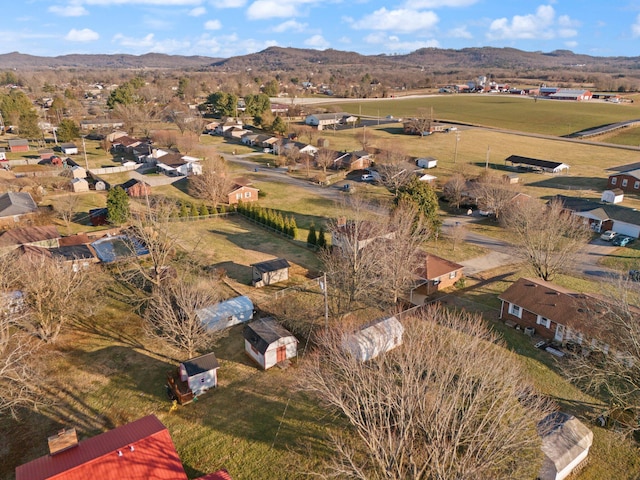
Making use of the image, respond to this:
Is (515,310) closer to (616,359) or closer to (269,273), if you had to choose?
(616,359)

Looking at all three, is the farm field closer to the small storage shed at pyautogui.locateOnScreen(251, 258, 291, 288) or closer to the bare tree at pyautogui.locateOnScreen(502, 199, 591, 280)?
the bare tree at pyautogui.locateOnScreen(502, 199, 591, 280)

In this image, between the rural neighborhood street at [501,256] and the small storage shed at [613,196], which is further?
the small storage shed at [613,196]

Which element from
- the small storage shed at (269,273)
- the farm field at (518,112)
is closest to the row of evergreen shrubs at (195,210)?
the small storage shed at (269,273)

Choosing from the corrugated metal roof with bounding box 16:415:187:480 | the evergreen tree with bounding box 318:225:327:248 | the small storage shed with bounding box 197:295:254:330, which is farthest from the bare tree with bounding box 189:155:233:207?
the corrugated metal roof with bounding box 16:415:187:480

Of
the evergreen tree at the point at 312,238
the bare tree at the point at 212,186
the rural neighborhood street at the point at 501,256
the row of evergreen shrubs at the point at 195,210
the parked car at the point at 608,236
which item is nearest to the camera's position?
the rural neighborhood street at the point at 501,256

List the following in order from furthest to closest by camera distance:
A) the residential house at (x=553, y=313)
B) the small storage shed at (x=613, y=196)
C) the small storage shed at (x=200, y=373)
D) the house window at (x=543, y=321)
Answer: the small storage shed at (x=613, y=196)
the house window at (x=543, y=321)
the residential house at (x=553, y=313)
the small storage shed at (x=200, y=373)

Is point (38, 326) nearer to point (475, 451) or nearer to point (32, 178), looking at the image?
point (475, 451)

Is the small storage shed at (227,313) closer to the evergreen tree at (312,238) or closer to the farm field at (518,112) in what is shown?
the evergreen tree at (312,238)
